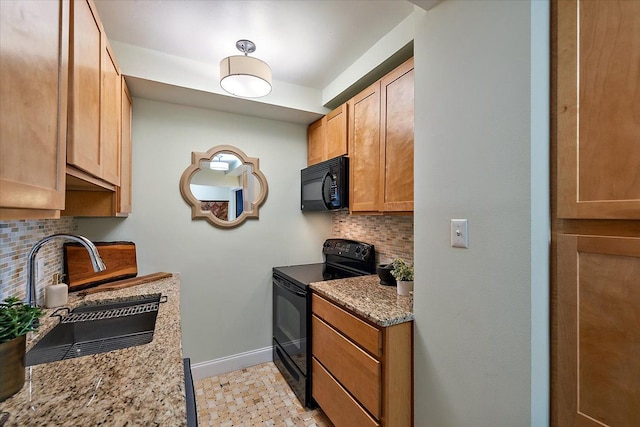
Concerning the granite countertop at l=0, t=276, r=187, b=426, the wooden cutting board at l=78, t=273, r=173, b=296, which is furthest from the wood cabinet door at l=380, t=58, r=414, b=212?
the wooden cutting board at l=78, t=273, r=173, b=296

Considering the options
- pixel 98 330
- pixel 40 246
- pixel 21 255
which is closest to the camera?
pixel 40 246

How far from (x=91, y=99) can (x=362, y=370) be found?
1719 millimetres

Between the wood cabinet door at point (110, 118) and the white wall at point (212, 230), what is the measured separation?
607 millimetres

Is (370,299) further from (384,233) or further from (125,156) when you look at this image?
(125,156)

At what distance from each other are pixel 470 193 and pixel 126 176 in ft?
6.91

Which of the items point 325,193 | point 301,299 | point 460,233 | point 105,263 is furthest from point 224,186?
point 460,233

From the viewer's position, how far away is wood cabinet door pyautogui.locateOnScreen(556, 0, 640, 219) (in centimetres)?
74

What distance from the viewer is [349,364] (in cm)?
153

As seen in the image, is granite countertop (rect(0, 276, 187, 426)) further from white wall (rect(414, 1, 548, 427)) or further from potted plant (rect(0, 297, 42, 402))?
white wall (rect(414, 1, 548, 427))

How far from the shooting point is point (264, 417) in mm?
1890

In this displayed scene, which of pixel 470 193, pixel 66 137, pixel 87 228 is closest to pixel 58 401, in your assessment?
pixel 66 137

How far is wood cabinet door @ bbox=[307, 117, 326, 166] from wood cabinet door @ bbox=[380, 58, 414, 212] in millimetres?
821

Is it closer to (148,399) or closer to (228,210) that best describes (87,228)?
(228,210)

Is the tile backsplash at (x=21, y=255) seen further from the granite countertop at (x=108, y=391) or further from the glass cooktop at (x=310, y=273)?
the glass cooktop at (x=310, y=273)
